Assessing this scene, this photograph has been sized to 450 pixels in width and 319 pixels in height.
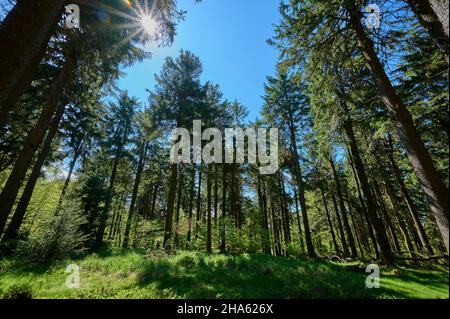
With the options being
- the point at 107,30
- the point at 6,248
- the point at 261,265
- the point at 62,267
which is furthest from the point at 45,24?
the point at 6,248

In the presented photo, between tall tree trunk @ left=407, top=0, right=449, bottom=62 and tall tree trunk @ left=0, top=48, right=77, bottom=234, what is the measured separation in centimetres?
1050

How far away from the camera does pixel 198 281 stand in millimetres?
7719

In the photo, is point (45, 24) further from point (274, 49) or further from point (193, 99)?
point (193, 99)

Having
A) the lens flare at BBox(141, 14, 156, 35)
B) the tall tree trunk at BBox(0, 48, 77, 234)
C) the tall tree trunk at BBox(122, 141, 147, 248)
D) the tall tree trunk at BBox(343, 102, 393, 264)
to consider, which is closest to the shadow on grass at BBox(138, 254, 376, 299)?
the tall tree trunk at BBox(343, 102, 393, 264)

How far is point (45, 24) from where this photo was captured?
3756 millimetres

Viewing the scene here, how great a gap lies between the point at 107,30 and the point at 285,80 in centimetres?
1441

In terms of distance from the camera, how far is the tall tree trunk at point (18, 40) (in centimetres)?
323

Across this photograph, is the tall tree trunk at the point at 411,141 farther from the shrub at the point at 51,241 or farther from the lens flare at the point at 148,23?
the shrub at the point at 51,241

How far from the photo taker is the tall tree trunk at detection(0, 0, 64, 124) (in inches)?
127

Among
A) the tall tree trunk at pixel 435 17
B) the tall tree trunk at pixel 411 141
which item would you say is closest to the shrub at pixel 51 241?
the tall tree trunk at pixel 411 141

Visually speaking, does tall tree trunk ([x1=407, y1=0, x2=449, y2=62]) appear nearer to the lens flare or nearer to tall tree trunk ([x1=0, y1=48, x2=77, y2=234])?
the lens flare

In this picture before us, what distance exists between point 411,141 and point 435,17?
2.87 m

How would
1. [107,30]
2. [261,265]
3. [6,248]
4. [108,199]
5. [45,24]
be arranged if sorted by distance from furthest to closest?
[108,199] < [6,248] < [261,265] < [107,30] < [45,24]

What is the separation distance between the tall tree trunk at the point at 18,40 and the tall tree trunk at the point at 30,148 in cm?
488
